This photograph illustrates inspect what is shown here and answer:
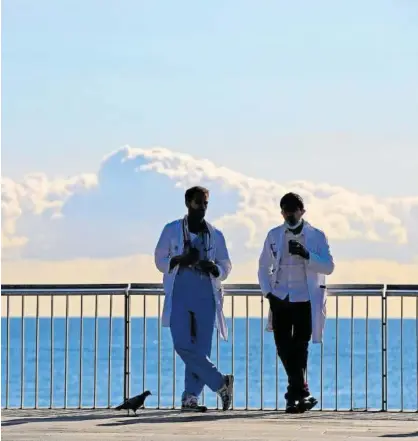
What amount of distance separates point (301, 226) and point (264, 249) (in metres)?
0.33

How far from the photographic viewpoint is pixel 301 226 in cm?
1190

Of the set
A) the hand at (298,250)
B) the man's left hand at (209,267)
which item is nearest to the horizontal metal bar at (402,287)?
the hand at (298,250)

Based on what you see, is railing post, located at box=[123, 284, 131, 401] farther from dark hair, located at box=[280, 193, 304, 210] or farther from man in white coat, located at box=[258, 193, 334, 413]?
dark hair, located at box=[280, 193, 304, 210]

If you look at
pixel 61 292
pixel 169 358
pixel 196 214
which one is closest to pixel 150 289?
pixel 61 292

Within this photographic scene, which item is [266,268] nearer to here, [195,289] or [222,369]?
[195,289]

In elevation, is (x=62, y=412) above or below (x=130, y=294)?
below

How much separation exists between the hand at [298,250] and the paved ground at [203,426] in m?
1.18

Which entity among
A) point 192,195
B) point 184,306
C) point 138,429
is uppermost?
point 192,195

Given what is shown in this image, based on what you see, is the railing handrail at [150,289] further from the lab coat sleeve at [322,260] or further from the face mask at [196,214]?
the face mask at [196,214]

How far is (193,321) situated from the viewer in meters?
12.0

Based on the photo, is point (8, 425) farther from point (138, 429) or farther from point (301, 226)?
point (301, 226)

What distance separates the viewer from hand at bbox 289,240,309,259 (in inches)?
460

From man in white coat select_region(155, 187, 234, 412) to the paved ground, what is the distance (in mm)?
359

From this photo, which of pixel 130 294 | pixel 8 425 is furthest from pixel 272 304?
pixel 8 425
